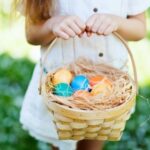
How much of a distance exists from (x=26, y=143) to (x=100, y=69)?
0.87 metres

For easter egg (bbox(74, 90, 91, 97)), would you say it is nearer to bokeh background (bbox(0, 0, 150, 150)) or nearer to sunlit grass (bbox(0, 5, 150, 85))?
bokeh background (bbox(0, 0, 150, 150))

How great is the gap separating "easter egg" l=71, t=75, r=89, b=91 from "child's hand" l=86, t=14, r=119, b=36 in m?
0.14

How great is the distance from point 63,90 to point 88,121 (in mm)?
122

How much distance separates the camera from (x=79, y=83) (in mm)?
1782

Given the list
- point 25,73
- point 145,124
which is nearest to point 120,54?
point 145,124

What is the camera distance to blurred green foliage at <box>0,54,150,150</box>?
8.82ft

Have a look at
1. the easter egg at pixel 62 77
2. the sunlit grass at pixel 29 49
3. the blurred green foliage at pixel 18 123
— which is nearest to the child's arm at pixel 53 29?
the easter egg at pixel 62 77

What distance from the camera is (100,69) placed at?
193 centimetres

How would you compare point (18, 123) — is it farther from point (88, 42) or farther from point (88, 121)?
point (88, 121)

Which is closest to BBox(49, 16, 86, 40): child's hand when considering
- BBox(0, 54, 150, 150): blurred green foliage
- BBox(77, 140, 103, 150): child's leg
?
BBox(77, 140, 103, 150): child's leg

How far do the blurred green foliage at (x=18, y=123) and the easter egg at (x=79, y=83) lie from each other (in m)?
0.80

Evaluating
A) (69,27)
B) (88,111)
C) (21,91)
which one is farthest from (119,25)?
(21,91)

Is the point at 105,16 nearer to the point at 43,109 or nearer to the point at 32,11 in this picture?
the point at 32,11

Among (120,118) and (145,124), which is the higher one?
(120,118)
